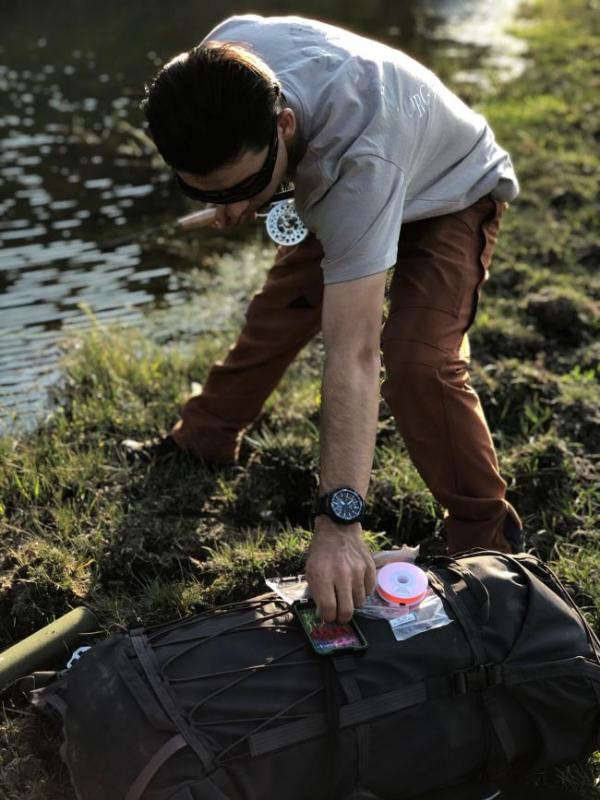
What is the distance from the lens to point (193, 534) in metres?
3.49

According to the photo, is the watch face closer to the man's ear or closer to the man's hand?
the man's hand

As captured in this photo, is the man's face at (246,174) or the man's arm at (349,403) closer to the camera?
the man's arm at (349,403)

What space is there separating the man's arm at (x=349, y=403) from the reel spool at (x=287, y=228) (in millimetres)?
947

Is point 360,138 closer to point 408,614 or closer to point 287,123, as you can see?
point 287,123

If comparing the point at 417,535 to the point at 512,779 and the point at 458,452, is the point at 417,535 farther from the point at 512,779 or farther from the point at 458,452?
the point at 512,779

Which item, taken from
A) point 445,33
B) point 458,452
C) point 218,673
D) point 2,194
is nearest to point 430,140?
point 458,452

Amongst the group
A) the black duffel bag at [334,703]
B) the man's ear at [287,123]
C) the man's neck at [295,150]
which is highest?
the man's ear at [287,123]

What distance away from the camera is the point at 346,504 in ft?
8.04

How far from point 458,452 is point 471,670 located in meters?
0.87

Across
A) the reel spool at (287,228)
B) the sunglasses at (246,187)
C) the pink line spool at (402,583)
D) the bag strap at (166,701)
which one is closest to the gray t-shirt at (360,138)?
the sunglasses at (246,187)

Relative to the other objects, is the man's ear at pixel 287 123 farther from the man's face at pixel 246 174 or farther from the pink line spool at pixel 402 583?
the pink line spool at pixel 402 583

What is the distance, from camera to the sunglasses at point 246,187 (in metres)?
2.58

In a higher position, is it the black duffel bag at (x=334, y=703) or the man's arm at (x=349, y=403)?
the man's arm at (x=349, y=403)

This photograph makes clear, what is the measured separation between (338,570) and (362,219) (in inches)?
37.6
